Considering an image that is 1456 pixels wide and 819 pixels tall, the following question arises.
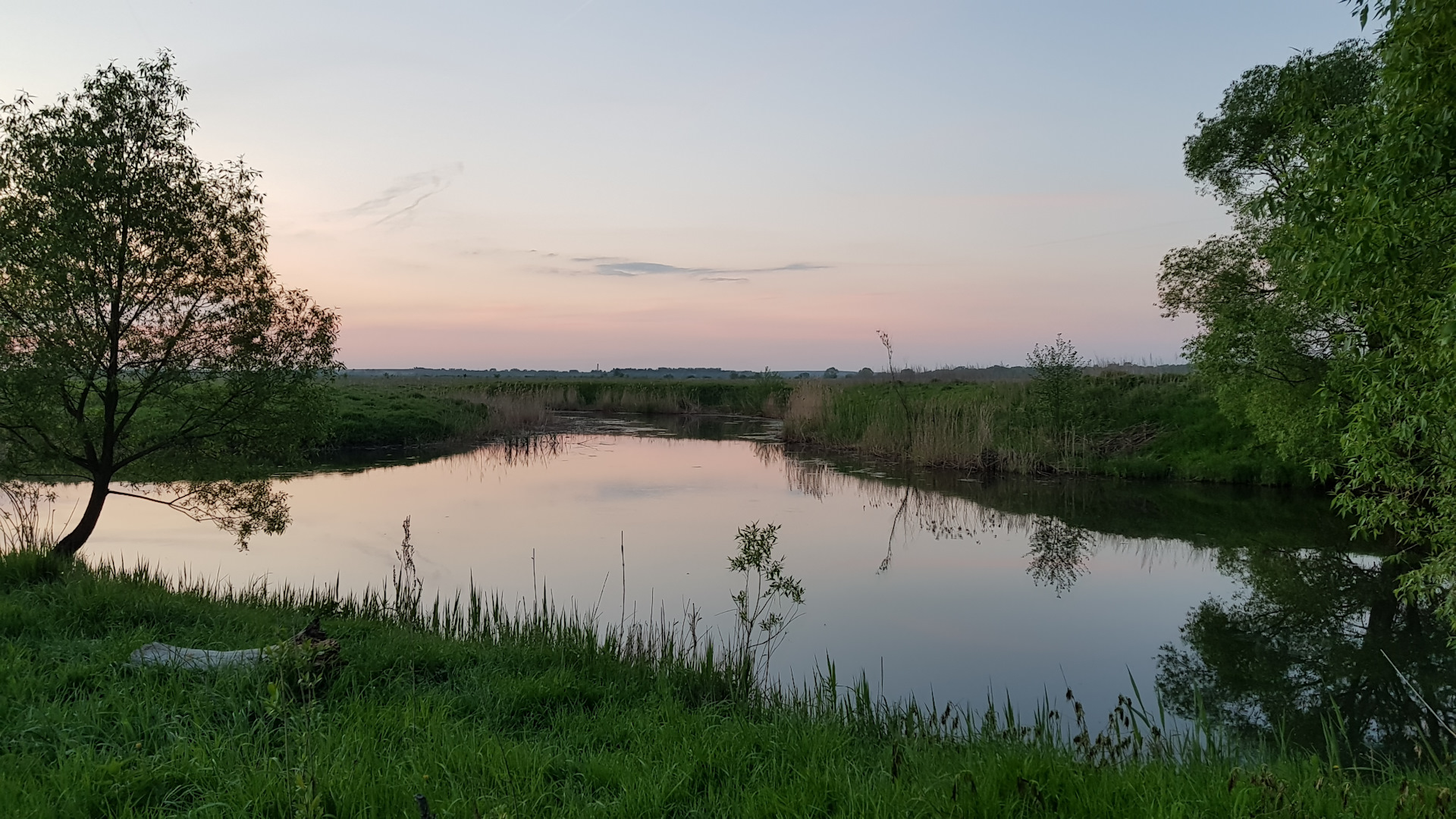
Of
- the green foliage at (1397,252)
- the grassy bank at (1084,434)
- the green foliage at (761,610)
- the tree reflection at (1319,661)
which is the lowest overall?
the tree reflection at (1319,661)

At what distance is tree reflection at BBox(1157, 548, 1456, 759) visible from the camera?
6891mm

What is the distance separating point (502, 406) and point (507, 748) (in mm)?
30681

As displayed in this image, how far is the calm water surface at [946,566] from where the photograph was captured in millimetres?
8266

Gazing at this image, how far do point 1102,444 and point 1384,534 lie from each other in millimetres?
8597

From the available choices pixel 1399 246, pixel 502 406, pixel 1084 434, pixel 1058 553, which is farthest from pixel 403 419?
pixel 1399 246

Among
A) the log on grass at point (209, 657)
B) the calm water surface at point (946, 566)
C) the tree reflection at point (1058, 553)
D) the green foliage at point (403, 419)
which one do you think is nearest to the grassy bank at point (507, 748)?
the log on grass at point (209, 657)

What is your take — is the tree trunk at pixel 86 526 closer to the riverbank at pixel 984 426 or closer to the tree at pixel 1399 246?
the riverbank at pixel 984 426

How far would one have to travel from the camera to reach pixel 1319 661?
28.2ft

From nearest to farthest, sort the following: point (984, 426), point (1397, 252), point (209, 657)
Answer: point (209, 657), point (1397, 252), point (984, 426)

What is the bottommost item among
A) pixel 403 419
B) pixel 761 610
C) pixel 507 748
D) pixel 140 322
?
pixel 761 610

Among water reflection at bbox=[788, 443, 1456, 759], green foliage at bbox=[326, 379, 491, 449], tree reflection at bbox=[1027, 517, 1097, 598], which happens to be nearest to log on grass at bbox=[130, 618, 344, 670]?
water reflection at bbox=[788, 443, 1456, 759]

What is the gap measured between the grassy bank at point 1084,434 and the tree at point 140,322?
17281 millimetres

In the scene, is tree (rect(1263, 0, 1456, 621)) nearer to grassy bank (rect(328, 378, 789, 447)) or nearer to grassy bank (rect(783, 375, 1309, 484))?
grassy bank (rect(783, 375, 1309, 484))

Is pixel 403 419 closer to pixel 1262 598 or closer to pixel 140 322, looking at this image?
pixel 140 322
